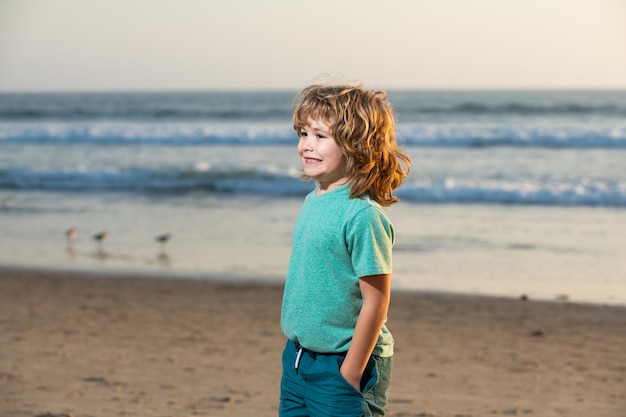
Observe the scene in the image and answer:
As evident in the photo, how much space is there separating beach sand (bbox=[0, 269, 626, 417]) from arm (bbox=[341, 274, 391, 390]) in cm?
230

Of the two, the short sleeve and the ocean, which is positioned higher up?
the short sleeve

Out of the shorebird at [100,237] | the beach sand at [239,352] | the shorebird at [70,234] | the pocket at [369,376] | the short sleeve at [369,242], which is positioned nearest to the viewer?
the short sleeve at [369,242]

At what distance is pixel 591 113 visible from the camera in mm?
33156

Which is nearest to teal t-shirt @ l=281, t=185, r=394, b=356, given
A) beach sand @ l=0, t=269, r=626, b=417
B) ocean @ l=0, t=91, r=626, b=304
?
ocean @ l=0, t=91, r=626, b=304

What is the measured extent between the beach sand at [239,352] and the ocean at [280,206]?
31.7 inches

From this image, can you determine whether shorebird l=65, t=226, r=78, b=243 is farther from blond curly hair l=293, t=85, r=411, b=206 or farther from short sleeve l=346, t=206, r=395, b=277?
short sleeve l=346, t=206, r=395, b=277

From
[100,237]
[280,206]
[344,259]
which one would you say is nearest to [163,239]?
[100,237]

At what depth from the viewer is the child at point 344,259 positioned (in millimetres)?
2148

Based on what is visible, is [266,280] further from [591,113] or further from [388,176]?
[591,113]

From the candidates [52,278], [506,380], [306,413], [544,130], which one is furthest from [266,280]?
[544,130]

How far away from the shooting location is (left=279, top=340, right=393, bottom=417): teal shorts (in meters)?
2.20

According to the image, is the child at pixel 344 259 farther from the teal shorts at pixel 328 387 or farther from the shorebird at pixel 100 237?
the shorebird at pixel 100 237

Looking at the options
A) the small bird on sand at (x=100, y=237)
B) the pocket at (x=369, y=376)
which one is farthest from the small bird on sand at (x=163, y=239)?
the pocket at (x=369, y=376)

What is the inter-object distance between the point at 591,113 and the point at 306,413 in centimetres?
3323
